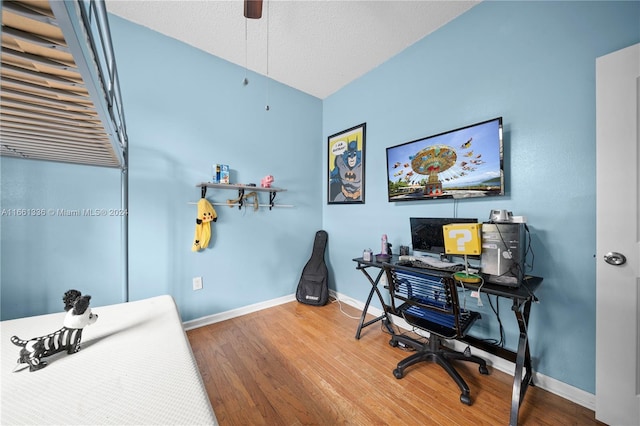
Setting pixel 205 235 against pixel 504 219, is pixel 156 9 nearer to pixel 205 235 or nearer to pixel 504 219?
pixel 205 235

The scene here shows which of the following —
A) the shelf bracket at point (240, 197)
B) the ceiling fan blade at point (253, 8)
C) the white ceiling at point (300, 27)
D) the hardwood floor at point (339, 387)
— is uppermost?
the white ceiling at point (300, 27)

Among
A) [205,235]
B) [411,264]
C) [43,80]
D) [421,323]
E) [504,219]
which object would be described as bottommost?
[421,323]

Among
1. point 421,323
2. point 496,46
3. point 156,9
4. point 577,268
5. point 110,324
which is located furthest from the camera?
point 156,9

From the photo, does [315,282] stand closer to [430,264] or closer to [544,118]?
[430,264]

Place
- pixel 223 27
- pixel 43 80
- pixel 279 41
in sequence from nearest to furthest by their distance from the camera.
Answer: pixel 43 80, pixel 223 27, pixel 279 41

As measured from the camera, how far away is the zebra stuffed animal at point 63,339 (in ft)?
→ 2.61

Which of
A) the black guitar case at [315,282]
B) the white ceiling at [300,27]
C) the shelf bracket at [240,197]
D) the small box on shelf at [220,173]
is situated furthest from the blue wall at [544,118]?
the small box on shelf at [220,173]

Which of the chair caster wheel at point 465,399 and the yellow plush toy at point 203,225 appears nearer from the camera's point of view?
the chair caster wheel at point 465,399

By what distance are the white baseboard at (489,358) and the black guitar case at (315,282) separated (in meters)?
0.22

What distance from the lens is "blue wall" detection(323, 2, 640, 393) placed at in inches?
54.5

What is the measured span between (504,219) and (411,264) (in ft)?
2.27

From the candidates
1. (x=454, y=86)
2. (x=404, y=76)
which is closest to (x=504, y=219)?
(x=454, y=86)

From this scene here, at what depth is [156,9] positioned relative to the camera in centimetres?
190

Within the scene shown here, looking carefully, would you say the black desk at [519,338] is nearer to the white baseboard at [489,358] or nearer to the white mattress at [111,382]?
the white baseboard at [489,358]
